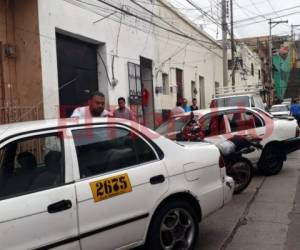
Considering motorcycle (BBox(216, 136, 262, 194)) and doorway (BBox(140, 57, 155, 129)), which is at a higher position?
doorway (BBox(140, 57, 155, 129))

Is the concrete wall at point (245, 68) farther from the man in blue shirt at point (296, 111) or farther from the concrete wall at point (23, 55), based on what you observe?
the concrete wall at point (23, 55)

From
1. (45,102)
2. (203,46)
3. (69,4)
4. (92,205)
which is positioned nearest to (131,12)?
(69,4)

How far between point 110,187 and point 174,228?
982 mm

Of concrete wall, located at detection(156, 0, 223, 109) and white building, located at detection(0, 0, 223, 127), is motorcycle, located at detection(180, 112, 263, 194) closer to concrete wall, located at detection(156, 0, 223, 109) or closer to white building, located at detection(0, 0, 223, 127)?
white building, located at detection(0, 0, 223, 127)

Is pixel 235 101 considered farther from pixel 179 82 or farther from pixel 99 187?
pixel 99 187

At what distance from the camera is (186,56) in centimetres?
2475

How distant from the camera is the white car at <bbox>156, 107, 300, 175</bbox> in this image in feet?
31.5

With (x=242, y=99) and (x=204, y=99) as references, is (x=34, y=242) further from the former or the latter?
(x=204, y=99)

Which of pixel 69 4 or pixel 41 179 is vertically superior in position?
pixel 69 4

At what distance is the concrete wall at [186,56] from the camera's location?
21.0 m

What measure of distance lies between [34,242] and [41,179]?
0.53 meters

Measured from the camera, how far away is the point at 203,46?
94.1ft

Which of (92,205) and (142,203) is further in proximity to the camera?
(142,203)

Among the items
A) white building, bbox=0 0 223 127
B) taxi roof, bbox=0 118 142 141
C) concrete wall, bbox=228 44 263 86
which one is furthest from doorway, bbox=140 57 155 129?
concrete wall, bbox=228 44 263 86
